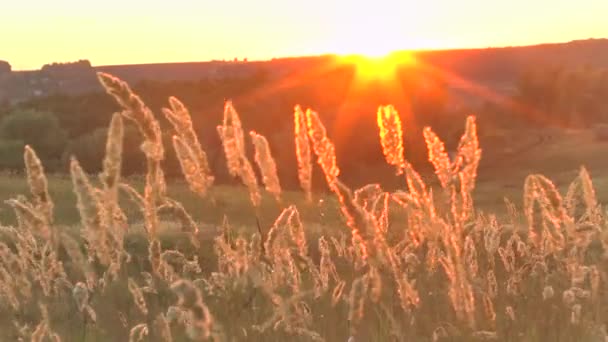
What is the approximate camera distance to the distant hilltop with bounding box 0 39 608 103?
142 m

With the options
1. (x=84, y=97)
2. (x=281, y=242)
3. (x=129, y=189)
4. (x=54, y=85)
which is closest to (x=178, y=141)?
(x=129, y=189)

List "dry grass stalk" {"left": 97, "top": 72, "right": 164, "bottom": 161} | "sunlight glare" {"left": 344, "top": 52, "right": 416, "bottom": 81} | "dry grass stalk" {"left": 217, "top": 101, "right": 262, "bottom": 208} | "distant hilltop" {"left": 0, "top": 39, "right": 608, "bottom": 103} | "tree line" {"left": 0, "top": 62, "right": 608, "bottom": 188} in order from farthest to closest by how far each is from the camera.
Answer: "distant hilltop" {"left": 0, "top": 39, "right": 608, "bottom": 103}, "sunlight glare" {"left": 344, "top": 52, "right": 416, "bottom": 81}, "tree line" {"left": 0, "top": 62, "right": 608, "bottom": 188}, "dry grass stalk" {"left": 217, "top": 101, "right": 262, "bottom": 208}, "dry grass stalk" {"left": 97, "top": 72, "right": 164, "bottom": 161}

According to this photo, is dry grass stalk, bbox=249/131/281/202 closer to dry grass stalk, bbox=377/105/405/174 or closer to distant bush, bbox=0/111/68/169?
dry grass stalk, bbox=377/105/405/174

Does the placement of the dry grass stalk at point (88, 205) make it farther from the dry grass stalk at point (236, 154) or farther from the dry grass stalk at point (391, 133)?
the dry grass stalk at point (391, 133)

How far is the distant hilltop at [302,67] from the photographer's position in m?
142

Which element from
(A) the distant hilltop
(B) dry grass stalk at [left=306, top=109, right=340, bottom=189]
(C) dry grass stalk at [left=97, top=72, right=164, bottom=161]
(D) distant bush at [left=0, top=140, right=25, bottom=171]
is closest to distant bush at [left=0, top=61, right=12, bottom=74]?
(A) the distant hilltop

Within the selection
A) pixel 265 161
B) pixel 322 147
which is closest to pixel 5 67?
pixel 265 161

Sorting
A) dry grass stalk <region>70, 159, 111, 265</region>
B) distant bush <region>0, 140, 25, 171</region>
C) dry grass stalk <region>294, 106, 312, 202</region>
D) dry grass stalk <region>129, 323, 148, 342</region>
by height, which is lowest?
distant bush <region>0, 140, 25, 171</region>

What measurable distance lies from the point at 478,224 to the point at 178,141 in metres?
2.23

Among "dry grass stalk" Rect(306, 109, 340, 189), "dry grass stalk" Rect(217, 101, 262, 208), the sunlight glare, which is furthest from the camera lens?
the sunlight glare

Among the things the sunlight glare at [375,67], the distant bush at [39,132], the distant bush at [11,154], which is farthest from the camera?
the sunlight glare at [375,67]

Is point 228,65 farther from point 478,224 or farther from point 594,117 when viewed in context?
point 478,224

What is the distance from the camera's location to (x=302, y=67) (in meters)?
148

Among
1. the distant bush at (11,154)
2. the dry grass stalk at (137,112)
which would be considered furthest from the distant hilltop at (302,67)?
the dry grass stalk at (137,112)
